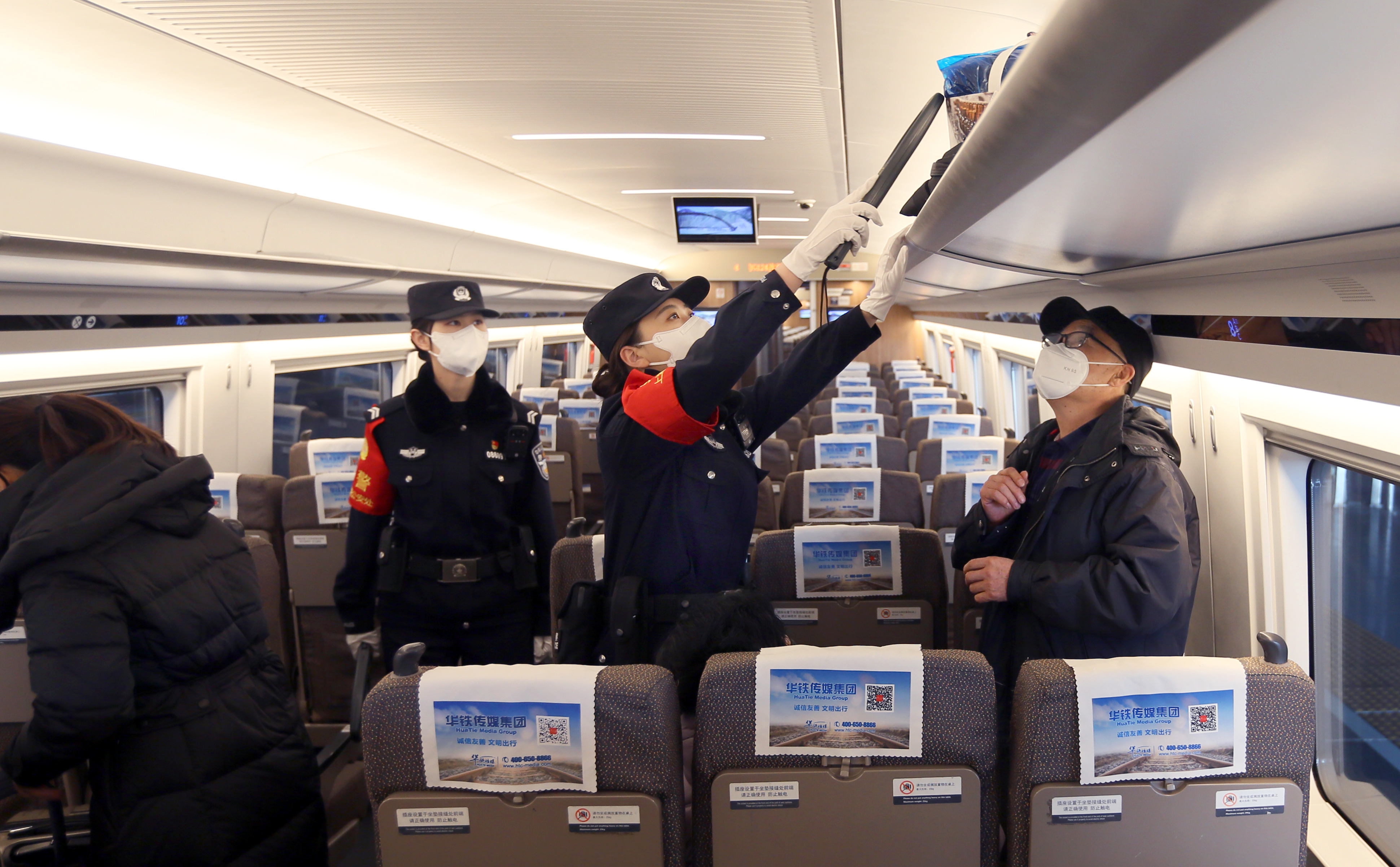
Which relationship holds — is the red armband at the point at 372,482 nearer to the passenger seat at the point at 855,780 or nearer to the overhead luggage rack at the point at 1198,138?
the passenger seat at the point at 855,780

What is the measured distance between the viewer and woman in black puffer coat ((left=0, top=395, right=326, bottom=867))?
2121 mm

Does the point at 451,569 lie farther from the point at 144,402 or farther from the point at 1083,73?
the point at 144,402

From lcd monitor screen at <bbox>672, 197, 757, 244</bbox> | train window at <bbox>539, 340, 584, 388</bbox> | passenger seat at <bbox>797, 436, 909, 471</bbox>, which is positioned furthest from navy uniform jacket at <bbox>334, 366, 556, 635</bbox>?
train window at <bbox>539, 340, 584, 388</bbox>

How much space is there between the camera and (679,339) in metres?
2.29

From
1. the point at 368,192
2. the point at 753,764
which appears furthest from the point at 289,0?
the point at 368,192

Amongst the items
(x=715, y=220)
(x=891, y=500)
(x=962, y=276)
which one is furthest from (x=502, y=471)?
(x=715, y=220)

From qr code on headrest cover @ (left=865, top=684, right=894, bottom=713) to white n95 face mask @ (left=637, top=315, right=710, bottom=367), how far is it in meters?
1.02

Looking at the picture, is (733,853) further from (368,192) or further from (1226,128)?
(368,192)

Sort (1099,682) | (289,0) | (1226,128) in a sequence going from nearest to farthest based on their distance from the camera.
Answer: (1226,128)
(1099,682)
(289,0)

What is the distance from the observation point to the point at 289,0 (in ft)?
7.77

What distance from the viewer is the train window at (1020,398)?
A: 9.23m

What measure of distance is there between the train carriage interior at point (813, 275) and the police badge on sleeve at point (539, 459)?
24 cm

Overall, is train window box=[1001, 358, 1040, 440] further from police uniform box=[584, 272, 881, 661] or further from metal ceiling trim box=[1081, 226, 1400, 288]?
police uniform box=[584, 272, 881, 661]

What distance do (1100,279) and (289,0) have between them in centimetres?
254
